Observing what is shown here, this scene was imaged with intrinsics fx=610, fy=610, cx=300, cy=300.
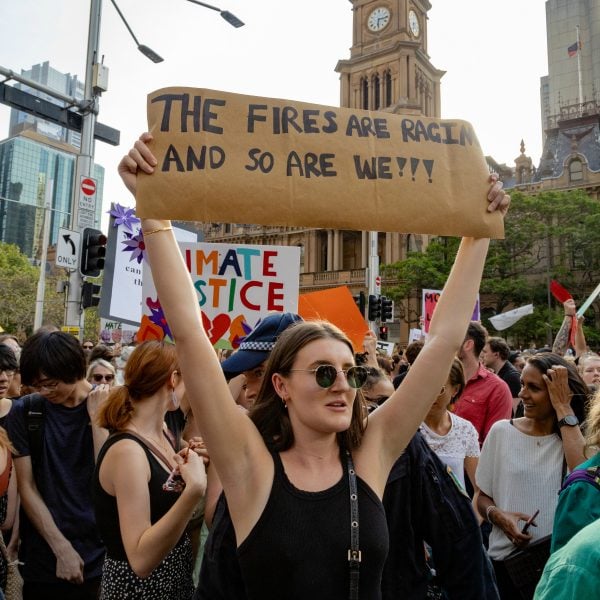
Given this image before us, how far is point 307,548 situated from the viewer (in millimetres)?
1686

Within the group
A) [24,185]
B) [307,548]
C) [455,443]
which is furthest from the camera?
[24,185]

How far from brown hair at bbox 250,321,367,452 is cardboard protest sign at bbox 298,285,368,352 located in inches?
132

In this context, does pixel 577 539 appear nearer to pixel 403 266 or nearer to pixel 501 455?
pixel 501 455

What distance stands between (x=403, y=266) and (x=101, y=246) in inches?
1206

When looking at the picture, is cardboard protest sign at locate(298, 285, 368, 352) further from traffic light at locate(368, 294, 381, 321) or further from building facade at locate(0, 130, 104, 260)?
building facade at locate(0, 130, 104, 260)

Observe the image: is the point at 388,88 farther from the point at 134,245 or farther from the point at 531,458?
the point at 531,458

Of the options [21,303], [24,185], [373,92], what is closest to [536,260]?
[373,92]

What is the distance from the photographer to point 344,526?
68.3 inches

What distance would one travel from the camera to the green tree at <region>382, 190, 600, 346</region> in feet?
115

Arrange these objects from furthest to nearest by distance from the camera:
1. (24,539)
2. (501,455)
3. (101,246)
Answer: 1. (101,246)
2. (501,455)
3. (24,539)

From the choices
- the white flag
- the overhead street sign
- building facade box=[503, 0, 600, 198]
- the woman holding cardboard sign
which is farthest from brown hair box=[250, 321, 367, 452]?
building facade box=[503, 0, 600, 198]

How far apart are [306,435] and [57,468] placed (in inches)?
72.8

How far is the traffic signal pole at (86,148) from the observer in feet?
35.0

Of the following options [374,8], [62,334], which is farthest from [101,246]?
[374,8]
